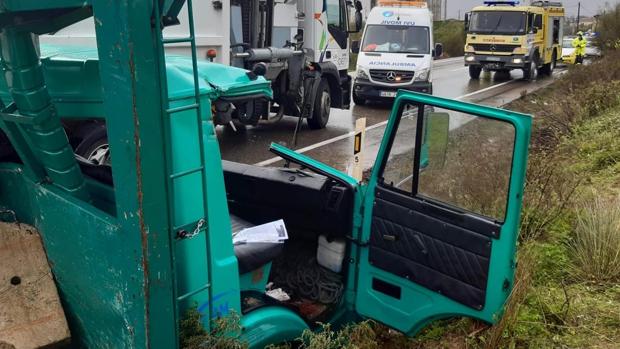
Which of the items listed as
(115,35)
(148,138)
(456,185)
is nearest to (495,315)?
(456,185)

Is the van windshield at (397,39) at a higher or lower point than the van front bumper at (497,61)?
higher

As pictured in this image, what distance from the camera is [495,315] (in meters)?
2.85

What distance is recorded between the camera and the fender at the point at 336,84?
11844mm

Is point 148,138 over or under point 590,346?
over

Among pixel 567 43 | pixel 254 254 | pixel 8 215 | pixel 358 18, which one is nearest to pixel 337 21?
pixel 358 18

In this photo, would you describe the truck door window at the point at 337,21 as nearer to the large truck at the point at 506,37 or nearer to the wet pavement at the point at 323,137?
the wet pavement at the point at 323,137

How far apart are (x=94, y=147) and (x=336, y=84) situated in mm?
9194

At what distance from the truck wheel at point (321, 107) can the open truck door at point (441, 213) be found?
8692 mm

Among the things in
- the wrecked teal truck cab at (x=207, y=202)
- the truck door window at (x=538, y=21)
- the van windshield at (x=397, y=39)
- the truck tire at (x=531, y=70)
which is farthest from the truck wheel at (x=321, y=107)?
the truck door window at (x=538, y=21)

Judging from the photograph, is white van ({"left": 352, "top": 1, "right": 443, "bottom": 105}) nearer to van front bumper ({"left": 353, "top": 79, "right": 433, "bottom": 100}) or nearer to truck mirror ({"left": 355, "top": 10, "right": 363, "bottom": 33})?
van front bumper ({"left": 353, "top": 79, "right": 433, "bottom": 100})

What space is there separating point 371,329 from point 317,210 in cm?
71

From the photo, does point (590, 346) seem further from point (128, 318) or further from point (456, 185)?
point (128, 318)

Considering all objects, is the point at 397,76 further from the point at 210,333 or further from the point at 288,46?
the point at 210,333

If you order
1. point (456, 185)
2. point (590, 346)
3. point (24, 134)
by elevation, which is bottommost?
point (590, 346)
